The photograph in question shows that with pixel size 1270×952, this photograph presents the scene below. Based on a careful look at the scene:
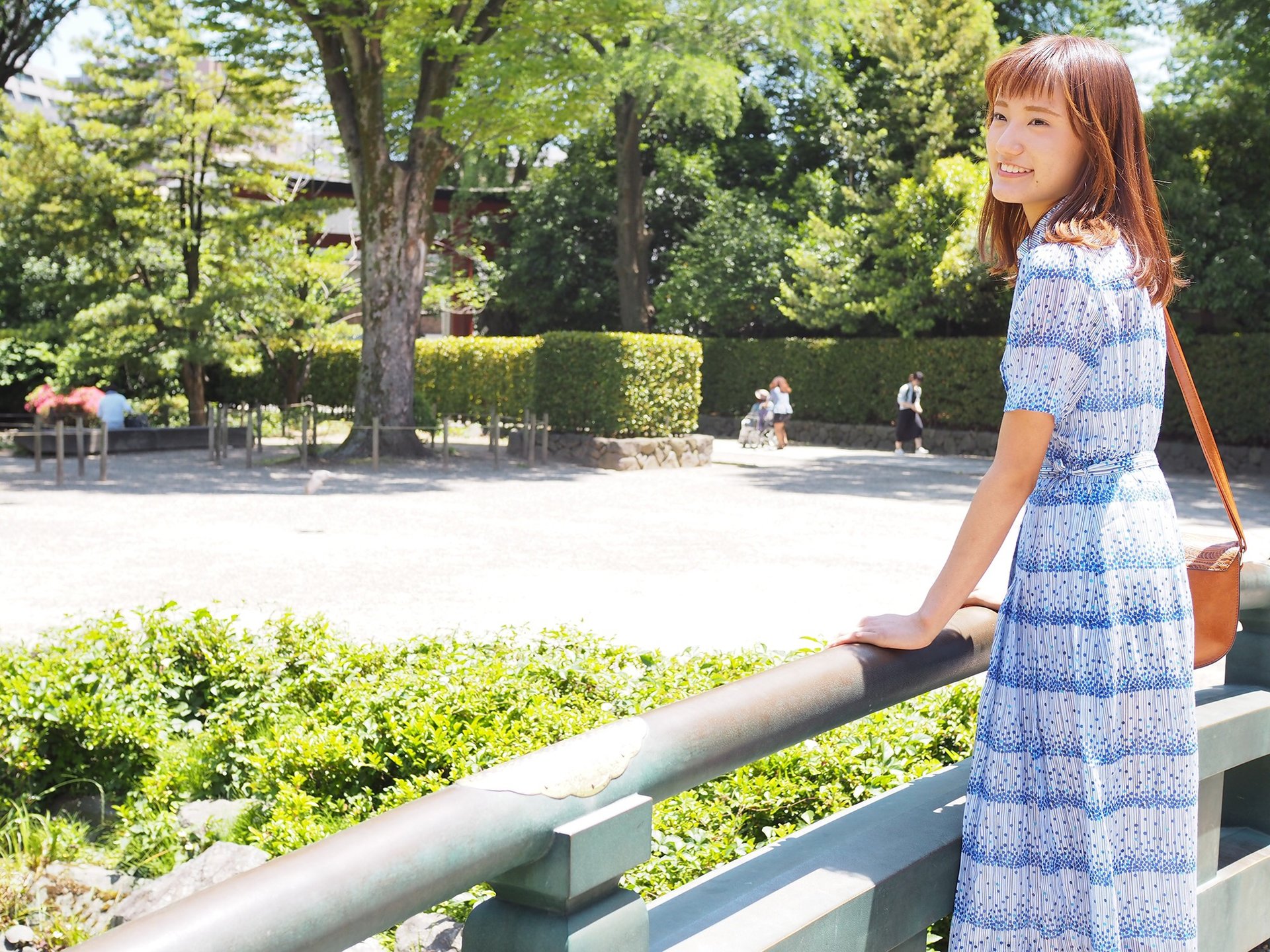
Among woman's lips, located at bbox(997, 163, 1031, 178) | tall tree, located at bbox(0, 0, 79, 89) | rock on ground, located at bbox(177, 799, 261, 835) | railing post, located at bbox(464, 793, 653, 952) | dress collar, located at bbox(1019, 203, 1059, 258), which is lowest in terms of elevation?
rock on ground, located at bbox(177, 799, 261, 835)

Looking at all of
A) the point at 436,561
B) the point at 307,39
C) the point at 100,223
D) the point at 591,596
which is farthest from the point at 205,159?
the point at 591,596

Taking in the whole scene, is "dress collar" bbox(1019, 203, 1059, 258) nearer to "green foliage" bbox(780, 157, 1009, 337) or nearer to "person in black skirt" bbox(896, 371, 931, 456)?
"green foliage" bbox(780, 157, 1009, 337)

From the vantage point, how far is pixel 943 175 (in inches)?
1012

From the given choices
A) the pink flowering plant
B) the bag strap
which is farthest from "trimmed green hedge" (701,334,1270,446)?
the bag strap

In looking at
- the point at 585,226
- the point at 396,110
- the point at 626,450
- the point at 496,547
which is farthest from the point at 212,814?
the point at 585,226

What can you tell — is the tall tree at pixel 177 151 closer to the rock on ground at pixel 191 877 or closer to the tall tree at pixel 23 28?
the tall tree at pixel 23 28

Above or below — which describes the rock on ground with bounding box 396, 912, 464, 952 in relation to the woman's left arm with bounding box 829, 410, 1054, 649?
below

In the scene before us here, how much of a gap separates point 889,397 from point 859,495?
1145 centimetres

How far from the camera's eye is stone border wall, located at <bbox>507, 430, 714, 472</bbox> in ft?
66.7

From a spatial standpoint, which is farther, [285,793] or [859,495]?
[859,495]

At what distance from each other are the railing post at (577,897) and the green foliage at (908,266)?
23782 millimetres

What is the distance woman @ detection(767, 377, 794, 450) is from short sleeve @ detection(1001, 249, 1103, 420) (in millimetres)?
24198

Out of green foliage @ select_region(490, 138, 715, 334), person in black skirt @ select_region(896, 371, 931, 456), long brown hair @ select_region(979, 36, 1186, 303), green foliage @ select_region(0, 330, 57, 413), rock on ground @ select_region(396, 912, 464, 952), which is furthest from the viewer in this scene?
green foliage @ select_region(490, 138, 715, 334)

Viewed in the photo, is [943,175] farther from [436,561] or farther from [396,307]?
[436,561]
